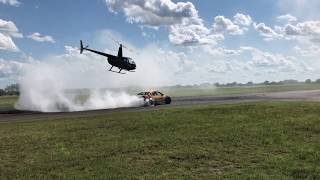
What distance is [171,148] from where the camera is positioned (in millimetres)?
17000

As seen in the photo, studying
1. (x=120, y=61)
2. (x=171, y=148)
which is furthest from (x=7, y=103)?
(x=171, y=148)

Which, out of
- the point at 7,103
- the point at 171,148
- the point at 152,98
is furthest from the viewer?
the point at 7,103

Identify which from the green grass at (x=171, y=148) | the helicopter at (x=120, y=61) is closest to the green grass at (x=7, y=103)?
the helicopter at (x=120, y=61)

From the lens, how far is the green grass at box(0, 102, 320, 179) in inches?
537

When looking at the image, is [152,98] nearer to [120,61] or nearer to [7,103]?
[120,61]

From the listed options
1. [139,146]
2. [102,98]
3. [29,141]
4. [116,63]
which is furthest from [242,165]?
[102,98]

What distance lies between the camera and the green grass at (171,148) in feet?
44.7

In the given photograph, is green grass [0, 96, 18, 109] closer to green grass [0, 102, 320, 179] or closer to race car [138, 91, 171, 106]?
race car [138, 91, 171, 106]

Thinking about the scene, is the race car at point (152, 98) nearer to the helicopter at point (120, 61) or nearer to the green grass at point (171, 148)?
the helicopter at point (120, 61)

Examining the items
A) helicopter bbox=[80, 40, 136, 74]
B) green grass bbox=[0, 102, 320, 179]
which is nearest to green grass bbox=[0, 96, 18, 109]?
helicopter bbox=[80, 40, 136, 74]

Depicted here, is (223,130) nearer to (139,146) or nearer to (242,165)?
(139,146)

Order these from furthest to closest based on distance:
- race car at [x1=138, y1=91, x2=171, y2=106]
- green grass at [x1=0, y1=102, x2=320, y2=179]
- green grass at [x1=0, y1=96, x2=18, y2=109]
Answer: green grass at [x1=0, y1=96, x2=18, y2=109] → race car at [x1=138, y1=91, x2=171, y2=106] → green grass at [x1=0, y1=102, x2=320, y2=179]

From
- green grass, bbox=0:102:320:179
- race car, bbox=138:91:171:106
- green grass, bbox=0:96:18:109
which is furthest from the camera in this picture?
green grass, bbox=0:96:18:109

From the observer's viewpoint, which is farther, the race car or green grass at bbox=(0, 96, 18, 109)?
green grass at bbox=(0, 96, 18, 109)
